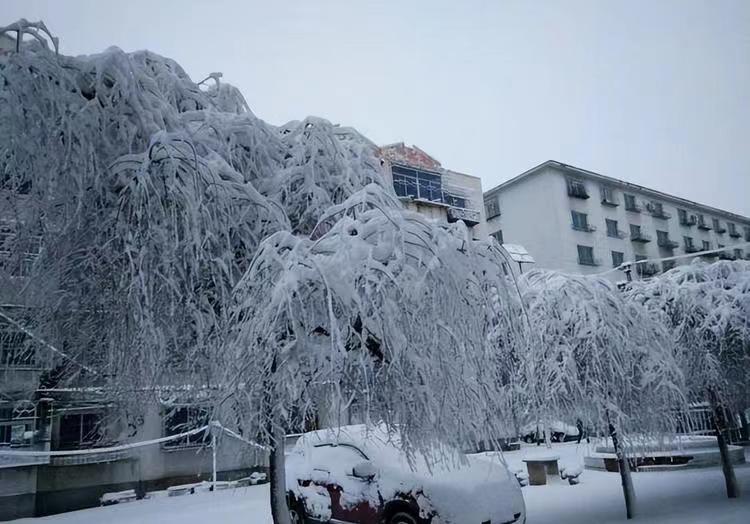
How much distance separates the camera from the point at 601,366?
25.3 feet

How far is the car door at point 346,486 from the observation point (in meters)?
7.01

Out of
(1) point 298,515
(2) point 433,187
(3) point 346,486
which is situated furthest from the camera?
(2) point 433,187

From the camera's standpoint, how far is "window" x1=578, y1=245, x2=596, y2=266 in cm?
3029

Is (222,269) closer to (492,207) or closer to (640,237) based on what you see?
(492,207)

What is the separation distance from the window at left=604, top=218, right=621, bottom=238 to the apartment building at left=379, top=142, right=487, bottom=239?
9.24m

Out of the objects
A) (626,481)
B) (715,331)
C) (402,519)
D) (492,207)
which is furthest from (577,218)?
(402,519)

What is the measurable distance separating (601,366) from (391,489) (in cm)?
371

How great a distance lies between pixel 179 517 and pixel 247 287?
949cm

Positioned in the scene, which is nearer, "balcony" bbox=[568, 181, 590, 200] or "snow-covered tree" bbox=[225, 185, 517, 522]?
"snow-covered tree" bbox=[225, 185, 517, 522]

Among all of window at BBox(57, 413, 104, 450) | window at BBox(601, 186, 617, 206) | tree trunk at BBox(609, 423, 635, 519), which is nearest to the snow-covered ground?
tree trunk at BBox(609, 423, 635, 519)

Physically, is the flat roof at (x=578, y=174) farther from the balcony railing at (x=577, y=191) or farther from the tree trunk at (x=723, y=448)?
the tree trunk at (x=723, y=448)

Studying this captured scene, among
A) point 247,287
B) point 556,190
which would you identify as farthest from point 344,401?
point 556,190

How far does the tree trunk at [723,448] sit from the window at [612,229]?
77.0 ft

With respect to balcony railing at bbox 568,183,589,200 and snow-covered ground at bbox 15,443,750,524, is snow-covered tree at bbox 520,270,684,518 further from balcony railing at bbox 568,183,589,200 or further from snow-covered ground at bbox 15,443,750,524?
balcony railing at bbox 568,183,589,200
